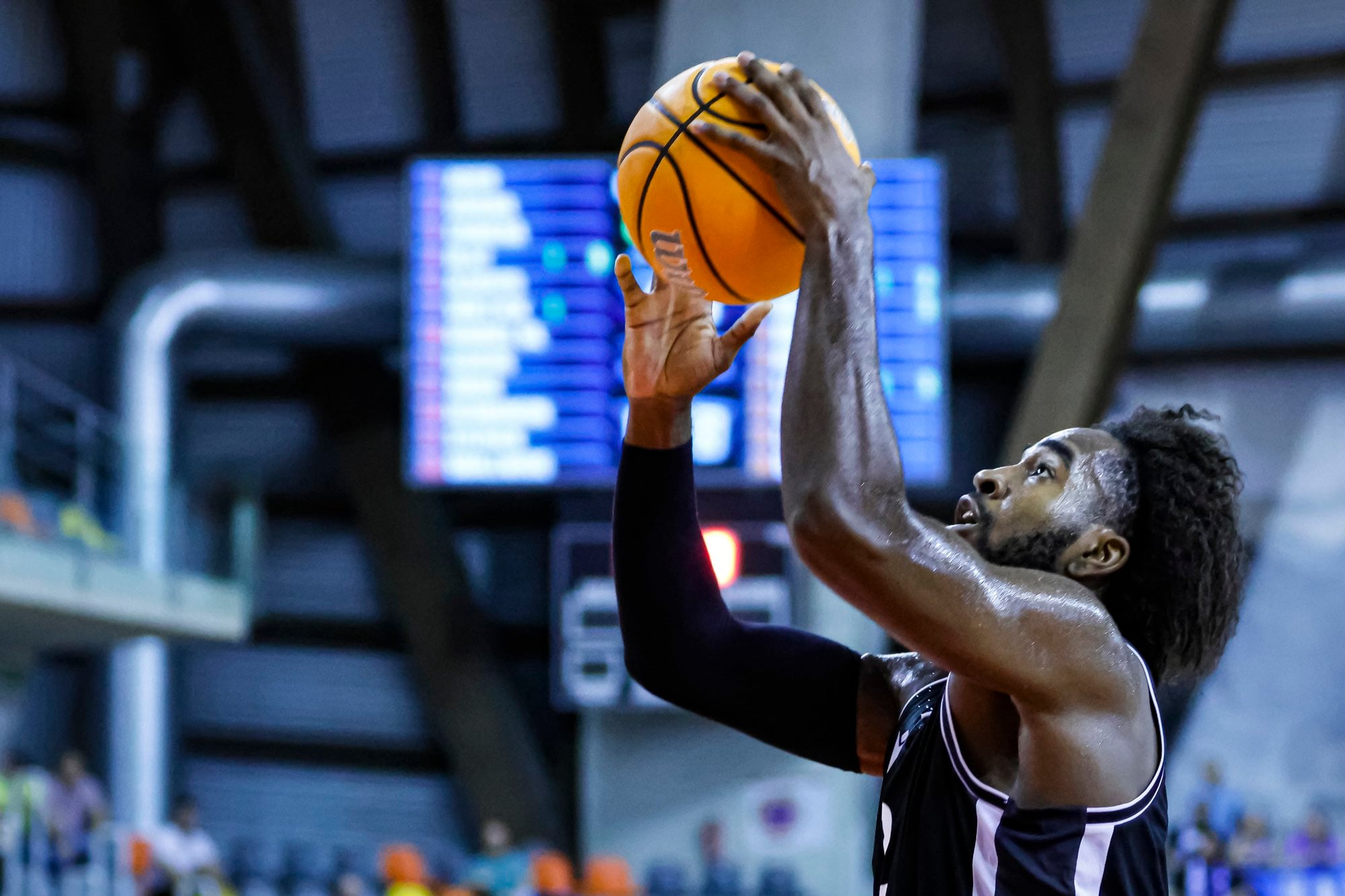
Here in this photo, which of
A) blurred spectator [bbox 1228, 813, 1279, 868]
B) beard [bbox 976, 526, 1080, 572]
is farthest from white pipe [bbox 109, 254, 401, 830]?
beard [bbox 976, 526, 1080, 572]

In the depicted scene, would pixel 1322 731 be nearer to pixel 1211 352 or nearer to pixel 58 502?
pixel 1211 352

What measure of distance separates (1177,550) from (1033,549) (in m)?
0.18

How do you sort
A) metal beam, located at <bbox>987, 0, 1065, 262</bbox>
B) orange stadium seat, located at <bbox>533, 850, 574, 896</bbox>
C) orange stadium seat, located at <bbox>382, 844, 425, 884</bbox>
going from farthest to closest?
metal beam, located at <bbox>987, 0, 1065, 262</bbox> < orange stadium seat, located at <bbox>382, 844, 425, 884</bbox> < orange stadium seat, located at <bbox>533, 850, 574, 896</bbox>

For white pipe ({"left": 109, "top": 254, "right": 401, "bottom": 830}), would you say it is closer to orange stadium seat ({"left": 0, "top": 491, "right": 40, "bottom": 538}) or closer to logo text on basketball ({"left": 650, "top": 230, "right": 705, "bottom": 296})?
orange stadium seat ({"left": 0, "top": 491, "right": 40, "bottom": 538})

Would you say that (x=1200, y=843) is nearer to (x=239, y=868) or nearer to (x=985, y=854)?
(x=239, y=868)

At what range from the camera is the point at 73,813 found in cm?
1089

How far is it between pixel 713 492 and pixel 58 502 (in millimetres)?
5051

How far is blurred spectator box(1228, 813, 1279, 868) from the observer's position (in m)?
10.3

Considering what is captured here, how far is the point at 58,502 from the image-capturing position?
11820 millimetres

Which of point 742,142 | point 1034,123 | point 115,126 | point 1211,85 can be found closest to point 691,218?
point 742,142

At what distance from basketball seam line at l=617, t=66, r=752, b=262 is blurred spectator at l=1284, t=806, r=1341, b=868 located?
33.3ft

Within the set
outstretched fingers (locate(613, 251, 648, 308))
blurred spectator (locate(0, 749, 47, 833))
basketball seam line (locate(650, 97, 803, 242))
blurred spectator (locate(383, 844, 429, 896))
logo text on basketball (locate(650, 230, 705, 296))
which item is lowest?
blurred spectator (locate(383, 844, 429, 896))

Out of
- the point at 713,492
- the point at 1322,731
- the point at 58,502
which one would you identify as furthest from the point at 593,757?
the point at 1322,731

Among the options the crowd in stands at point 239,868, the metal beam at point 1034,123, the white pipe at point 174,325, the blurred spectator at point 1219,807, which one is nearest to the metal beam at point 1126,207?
the blurred spectator at point 1219,807
